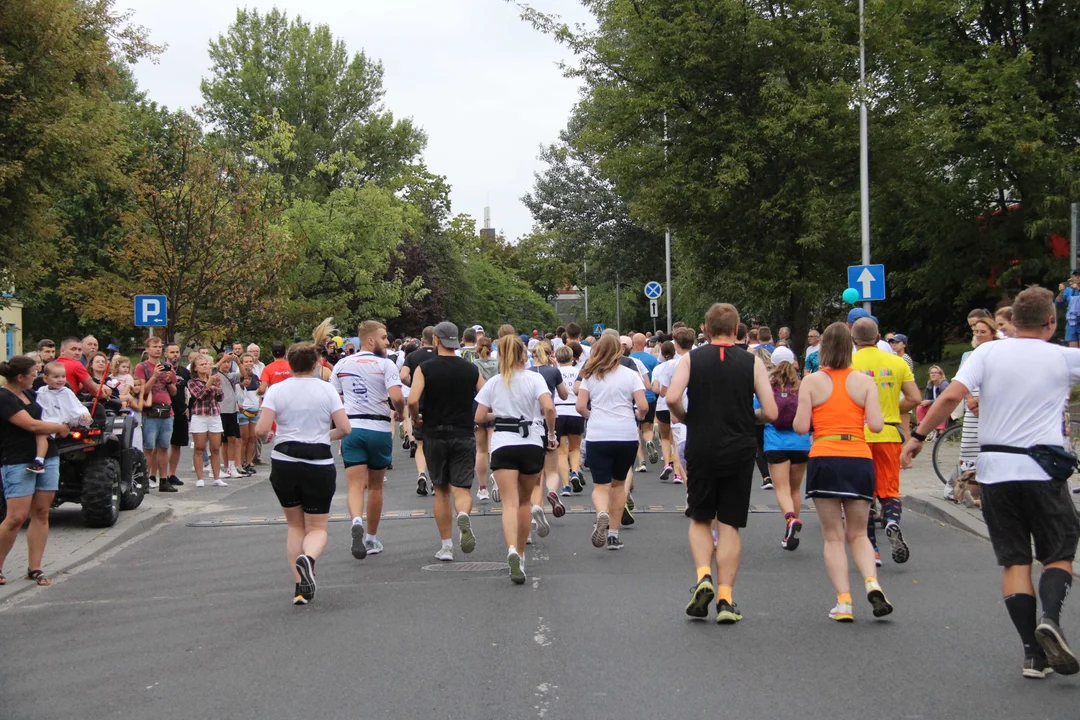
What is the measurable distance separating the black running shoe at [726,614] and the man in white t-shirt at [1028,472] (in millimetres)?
1665

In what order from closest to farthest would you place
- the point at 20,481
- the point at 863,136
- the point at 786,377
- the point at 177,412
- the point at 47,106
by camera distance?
the point at 20,481, the point at 786,377, the point at 177,412, the point at 47,106, the point at 863,136

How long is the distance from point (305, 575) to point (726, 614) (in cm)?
283

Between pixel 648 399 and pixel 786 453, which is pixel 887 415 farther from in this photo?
pixel 648 399

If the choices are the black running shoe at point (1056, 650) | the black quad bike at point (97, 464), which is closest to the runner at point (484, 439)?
the black quad bike at point (97, 464)

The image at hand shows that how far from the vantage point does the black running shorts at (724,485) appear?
698 cm

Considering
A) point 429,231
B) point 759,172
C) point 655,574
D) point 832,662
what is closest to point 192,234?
point 759,172

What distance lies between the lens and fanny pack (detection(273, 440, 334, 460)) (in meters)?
7.88

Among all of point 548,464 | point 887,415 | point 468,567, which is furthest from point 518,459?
point 548,464

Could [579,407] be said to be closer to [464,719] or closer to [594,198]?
[464,719]

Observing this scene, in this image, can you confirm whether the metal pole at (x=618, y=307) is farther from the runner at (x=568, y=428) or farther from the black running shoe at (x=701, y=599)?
the black running shoe at (x=701, y=599)

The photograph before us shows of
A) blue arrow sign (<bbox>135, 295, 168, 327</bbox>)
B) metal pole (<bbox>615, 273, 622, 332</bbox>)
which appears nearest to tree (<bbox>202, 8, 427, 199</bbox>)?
metal pole (<bbox>615, 273, 622, 332</bbox>)

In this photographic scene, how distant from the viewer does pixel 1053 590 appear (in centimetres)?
564

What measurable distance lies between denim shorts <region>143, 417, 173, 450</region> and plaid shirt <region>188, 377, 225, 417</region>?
2.19ft

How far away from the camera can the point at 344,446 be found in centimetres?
949
